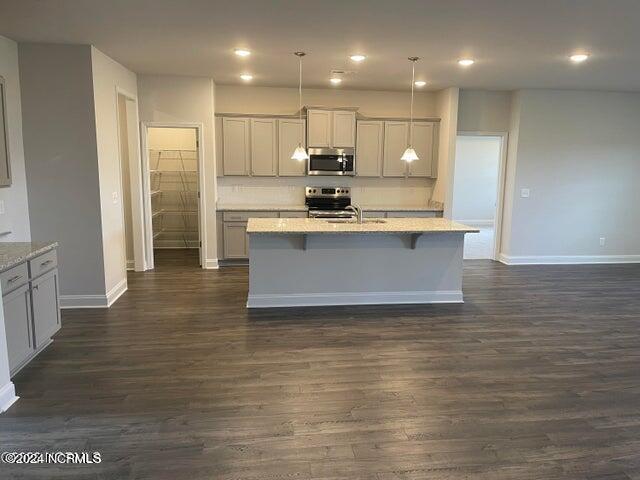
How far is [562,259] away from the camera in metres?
7.14

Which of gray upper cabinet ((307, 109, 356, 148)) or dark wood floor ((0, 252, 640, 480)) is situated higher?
gray upper cabinet ((307, 109, 356, 148))

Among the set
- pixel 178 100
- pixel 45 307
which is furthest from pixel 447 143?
pixel 45 307

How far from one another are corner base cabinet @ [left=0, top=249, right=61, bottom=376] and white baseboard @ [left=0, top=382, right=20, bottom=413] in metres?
0.22

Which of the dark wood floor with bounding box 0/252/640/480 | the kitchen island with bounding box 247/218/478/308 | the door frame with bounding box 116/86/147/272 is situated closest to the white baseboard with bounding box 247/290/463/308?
the kitchen island with bounding box 247/218/478/308

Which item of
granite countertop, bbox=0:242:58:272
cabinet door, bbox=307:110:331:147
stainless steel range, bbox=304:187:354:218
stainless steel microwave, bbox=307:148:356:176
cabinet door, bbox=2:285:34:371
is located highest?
cabinet door, bbox=307:110:331:147

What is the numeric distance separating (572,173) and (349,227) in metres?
4.41

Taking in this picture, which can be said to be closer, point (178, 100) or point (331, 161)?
point (178, 100)

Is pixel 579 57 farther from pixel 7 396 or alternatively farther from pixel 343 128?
pixel 7 396

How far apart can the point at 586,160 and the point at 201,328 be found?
629cm

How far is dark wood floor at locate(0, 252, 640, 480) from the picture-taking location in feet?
7.59

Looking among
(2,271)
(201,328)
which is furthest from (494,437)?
(2,271)

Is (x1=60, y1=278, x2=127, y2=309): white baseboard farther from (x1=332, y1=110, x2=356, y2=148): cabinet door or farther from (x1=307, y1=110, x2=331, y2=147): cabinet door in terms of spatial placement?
(x1=332, y1=110, x2=356, y2=148): cabinet door

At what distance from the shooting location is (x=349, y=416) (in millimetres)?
2715

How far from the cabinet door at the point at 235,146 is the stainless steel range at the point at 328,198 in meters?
1.05
